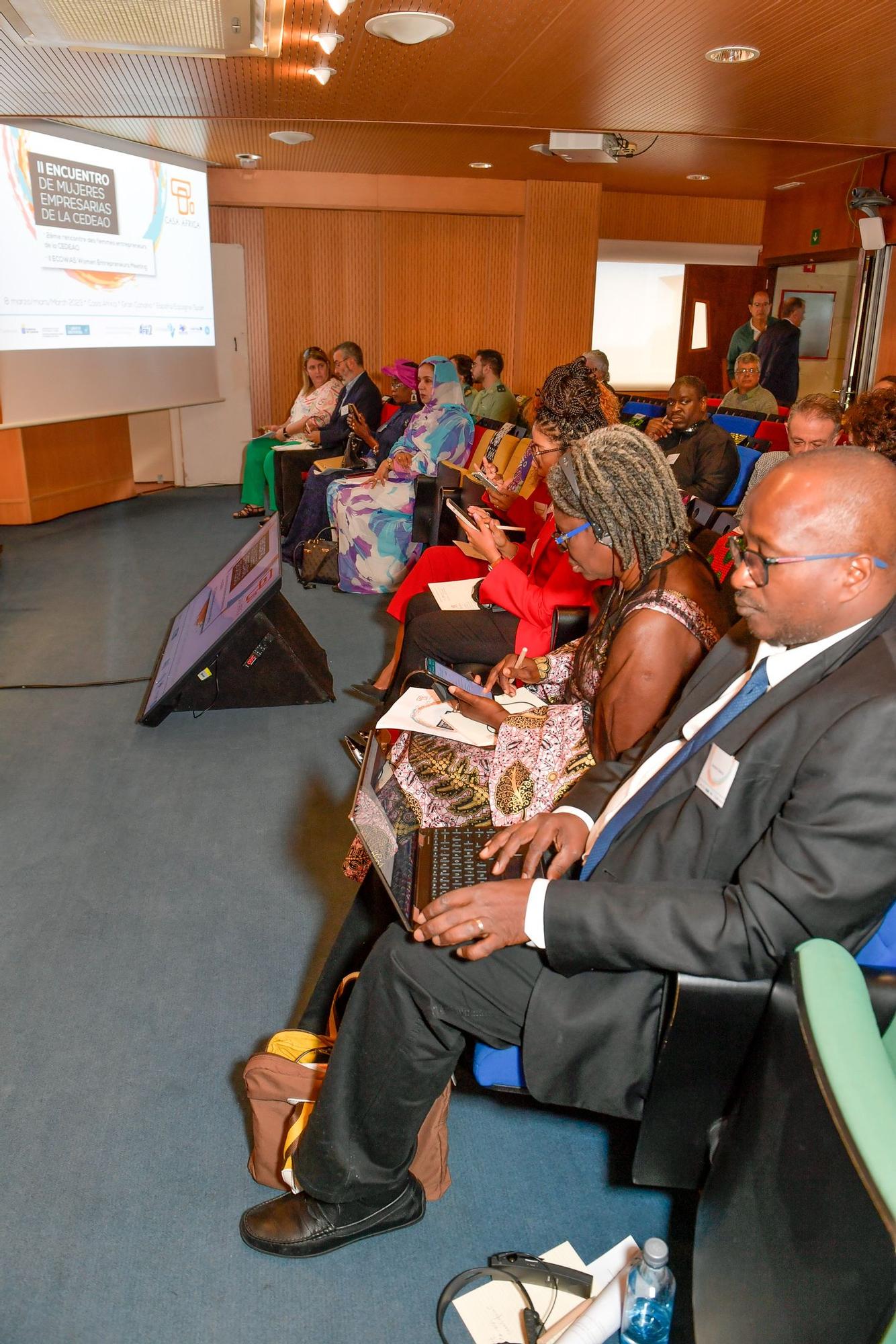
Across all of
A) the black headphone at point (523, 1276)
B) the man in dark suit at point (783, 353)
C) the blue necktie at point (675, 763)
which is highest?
the man in dark suit at point (783, 353)

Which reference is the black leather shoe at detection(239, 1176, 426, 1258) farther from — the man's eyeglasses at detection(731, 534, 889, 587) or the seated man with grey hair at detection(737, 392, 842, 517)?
the seated man with grey hair at detection(737, 392, 842, 517)

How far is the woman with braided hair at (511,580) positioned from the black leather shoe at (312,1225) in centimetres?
168

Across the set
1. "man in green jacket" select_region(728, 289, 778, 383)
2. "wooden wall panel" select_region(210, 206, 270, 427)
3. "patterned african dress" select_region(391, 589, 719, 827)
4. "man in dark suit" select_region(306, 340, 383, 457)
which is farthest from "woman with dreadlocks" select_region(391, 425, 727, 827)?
"wooden wall panel" select_region(210, 206, 270, 427)

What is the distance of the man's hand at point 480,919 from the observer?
1.38 m

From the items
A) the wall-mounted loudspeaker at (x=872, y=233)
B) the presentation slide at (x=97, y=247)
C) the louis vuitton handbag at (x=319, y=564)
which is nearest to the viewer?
the louis vuitton handbag at (x=319, y=564)

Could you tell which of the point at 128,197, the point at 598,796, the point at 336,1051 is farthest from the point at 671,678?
the point at 128,197

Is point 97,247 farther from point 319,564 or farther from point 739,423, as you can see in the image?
point 739,423

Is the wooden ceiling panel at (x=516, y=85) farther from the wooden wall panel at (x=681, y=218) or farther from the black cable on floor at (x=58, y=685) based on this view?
the wooden wall panel at (x=681, y=218)

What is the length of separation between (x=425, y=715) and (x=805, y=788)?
48.3 inches

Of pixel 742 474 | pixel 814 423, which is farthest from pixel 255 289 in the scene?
pixel 814 423

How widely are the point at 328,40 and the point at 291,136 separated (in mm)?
2813

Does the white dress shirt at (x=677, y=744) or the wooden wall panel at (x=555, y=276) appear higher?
the wooden wall panel at (x=555, y=276)

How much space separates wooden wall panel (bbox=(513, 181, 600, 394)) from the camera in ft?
29.6

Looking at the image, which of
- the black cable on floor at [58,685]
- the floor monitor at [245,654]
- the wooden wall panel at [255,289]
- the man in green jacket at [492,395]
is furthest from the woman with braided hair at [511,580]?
the wooden wall panel at [255,289]
